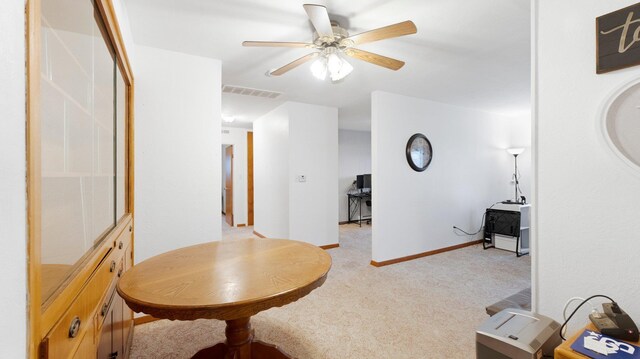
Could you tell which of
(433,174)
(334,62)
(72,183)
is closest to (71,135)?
(72,183)

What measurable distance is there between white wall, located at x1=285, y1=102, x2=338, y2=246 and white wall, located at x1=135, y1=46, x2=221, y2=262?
5.64 ft

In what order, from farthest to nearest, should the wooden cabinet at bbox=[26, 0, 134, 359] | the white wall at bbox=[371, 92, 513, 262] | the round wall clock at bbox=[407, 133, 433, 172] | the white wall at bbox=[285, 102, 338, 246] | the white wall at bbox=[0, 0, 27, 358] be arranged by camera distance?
the white wall at bbox=[285, 102, 338, 246] → the round wall clock at bbox=[407, 133, 433, 172] → the white wall at bbox=[371, 92, 513, 262] → the wooden cabinet at bbox=[26, 0, 134, 359] → the white wall at bbox=[0, 0, 27, 358]

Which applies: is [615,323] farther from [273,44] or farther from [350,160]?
[350,160]

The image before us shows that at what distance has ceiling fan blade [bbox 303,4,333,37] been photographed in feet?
4.65

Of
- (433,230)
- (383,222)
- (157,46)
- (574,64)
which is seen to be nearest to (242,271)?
(574,64)

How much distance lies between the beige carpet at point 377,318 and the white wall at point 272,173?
1.44m

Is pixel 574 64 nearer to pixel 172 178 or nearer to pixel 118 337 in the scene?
pixel 118 337

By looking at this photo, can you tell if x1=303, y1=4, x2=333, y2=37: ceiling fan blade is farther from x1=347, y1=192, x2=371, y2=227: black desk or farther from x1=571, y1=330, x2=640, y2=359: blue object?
x1=347, y1=192, x2=371, y2=227: black desk

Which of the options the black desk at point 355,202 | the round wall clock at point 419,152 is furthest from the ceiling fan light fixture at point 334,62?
the black desk at point 355,202

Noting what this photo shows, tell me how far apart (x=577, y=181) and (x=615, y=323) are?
55 cm

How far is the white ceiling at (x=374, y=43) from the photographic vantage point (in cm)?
179

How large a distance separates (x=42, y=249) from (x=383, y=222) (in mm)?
3364

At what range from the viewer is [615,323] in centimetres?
91

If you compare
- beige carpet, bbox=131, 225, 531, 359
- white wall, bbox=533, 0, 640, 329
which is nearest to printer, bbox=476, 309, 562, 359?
white wall, bbox=533, 0, 640, 329
